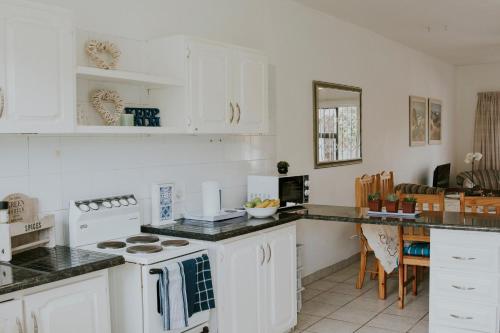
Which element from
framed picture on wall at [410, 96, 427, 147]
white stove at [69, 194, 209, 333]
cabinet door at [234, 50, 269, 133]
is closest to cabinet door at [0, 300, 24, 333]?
white stove at [69, 194, 209, 333]

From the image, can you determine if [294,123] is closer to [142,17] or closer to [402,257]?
[402,257]

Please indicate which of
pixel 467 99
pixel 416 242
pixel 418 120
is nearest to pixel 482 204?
pixel 416 242

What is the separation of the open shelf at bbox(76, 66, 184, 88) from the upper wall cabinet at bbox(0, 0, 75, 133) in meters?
0.15

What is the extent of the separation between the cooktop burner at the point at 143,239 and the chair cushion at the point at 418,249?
225 cm

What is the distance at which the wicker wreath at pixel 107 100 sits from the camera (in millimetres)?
3088

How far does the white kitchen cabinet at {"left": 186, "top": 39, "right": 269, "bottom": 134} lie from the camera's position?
11.1ft

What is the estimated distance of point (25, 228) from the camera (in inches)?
105

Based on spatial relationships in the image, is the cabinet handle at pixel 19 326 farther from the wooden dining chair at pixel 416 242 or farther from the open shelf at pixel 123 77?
the wooden dining chair at pixel 416 242

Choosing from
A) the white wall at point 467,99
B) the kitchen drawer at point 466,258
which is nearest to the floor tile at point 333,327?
the kitchen drawer at point 466,258

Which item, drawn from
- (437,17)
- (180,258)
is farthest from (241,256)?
(437,17)

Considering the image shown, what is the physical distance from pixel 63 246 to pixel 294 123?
2707mm

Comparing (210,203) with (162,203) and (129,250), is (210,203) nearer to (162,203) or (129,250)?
(162,203)

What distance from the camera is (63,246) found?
2.89m

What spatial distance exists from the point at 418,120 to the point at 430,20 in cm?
228
